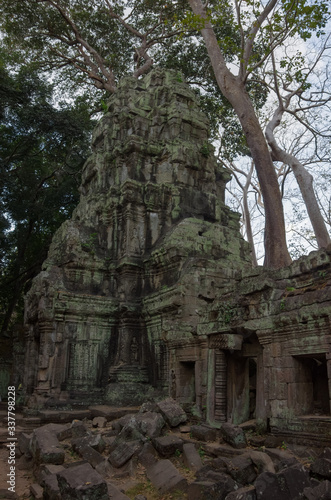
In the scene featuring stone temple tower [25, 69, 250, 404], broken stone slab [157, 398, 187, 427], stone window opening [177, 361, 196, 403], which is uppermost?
stone temple tower [25, 69, 250, 404]

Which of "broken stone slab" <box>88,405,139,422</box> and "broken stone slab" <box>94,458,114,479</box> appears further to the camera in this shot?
"broken stone slab" <box>88,405,139,422</box>

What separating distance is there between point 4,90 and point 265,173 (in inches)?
473

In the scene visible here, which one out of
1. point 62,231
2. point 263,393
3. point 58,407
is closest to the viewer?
point 263,393

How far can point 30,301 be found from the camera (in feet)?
45.5

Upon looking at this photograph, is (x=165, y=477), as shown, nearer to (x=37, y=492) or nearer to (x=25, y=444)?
(x=37, y=492)

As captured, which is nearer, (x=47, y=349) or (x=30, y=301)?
(x=47, y=349)

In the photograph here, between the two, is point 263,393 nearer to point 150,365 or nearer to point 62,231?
point 150,365

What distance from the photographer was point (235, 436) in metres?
6.70

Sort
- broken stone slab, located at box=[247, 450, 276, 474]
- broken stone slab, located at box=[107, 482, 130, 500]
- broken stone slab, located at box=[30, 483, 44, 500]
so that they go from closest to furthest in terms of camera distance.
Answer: broken stone slab, located at box=[107, 482, 130, 500]
broken stone slab, located at box=[247, 450, 276, 474]
broken stone slab, located at box=[30, 483, 44, 500]

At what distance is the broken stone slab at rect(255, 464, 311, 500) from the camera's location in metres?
4.57

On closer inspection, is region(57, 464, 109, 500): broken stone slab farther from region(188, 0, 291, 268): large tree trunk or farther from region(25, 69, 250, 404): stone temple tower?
region(188, 0, 291, 268): large tree trunk

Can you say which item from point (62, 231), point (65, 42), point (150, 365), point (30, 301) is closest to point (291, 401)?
point (150, 365)

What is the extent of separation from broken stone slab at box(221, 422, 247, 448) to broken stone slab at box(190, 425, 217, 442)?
421 millimetres

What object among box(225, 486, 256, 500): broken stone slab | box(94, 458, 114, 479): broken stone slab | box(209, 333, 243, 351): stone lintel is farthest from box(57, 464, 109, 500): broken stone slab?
box(209, 333, 243, 351): stone lintel
